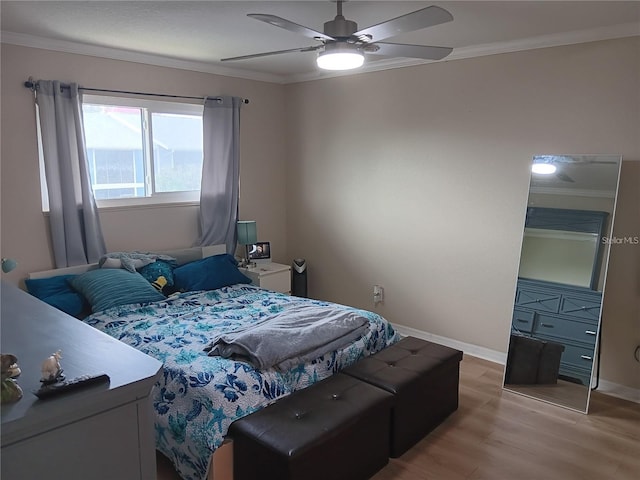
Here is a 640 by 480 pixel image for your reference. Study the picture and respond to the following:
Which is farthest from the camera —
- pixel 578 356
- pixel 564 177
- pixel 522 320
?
pixel 522 320

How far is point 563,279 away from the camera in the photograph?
3.36 meters

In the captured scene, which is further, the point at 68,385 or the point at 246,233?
the point at 246,233

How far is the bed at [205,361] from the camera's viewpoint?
2.32 metres

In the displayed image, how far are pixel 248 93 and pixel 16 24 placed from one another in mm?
2104

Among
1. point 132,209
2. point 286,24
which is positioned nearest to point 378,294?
point 132,209

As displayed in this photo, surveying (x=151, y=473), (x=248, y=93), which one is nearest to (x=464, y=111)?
(x=248, y=93)

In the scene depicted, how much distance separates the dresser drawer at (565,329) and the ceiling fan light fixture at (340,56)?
2.20 meters

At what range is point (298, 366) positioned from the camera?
2654 mm

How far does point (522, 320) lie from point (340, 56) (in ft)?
7.51

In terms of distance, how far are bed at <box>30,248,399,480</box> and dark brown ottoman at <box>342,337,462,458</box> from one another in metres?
0.17

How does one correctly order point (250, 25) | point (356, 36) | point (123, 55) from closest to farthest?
point (356, 36) < point (250, 25) < point (123, 55)

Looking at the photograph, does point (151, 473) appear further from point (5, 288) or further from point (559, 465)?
point (559, 465)

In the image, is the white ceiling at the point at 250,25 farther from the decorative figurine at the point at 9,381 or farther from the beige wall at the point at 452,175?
the decorative figurine at the point at 9,381

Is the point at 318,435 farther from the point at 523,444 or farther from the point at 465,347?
the point at 465,347
